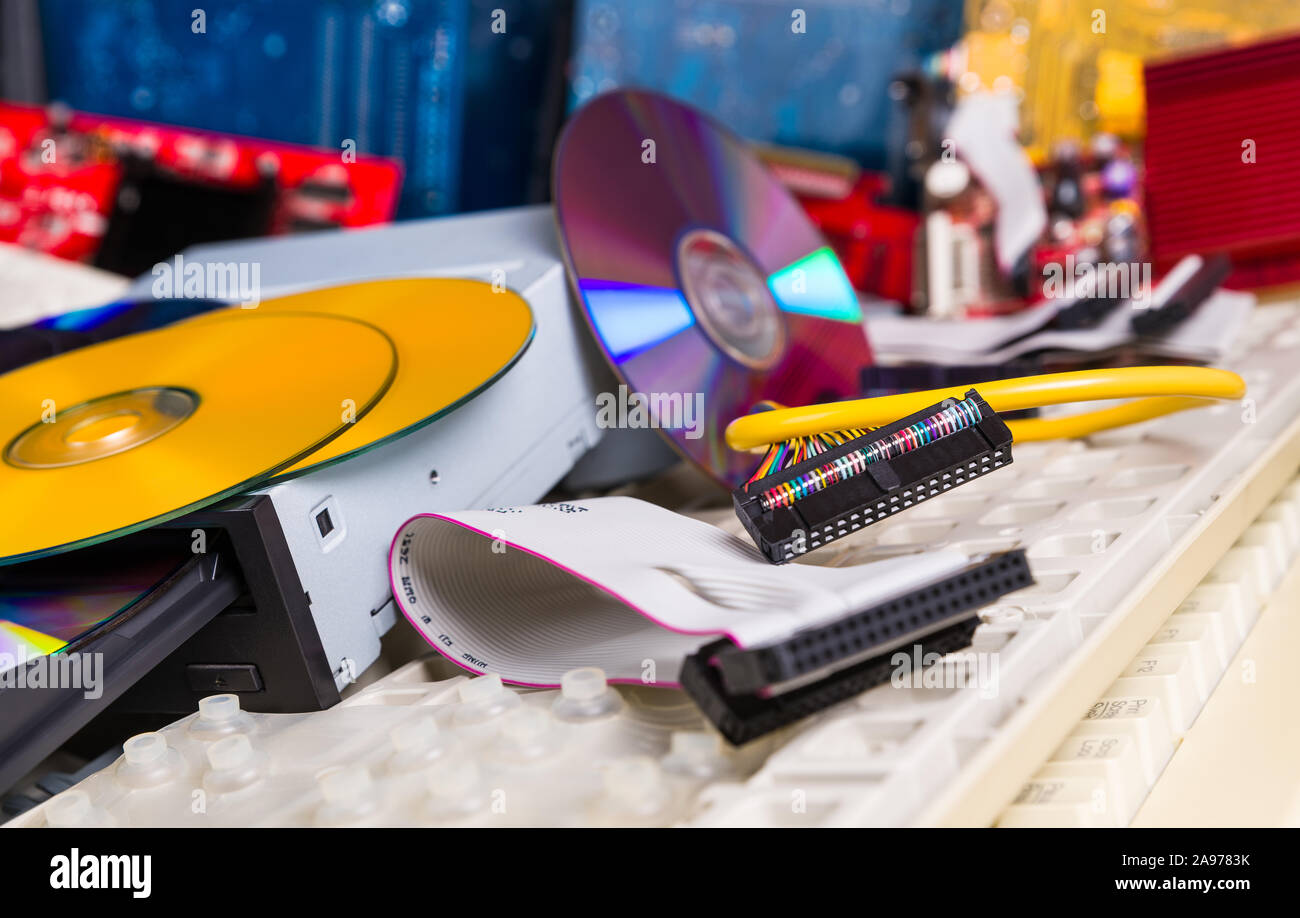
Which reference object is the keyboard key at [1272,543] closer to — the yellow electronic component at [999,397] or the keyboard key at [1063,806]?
the yellow electronic component at [999,397]

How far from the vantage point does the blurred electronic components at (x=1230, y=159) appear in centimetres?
166

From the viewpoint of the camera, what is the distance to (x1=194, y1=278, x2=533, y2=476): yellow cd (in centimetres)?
76

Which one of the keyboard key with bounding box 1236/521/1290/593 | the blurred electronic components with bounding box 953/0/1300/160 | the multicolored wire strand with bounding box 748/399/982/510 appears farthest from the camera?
the blurred electronic components with bounding box 953/0/1300/160

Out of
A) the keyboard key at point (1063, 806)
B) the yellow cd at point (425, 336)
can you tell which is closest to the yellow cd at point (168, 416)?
the yellow cd at point (425, 336)

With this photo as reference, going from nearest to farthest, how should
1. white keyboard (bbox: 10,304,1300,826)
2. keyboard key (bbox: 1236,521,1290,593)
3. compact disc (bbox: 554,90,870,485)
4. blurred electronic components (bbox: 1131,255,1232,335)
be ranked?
white keyboard (bbox: 10,304,1300,826)
keyboard key (bbox: 1236,521,1290,593)
compact disc (bbox: 554,90,870,485)
blurred electronic components (bbox: 1131,255,1232,335)

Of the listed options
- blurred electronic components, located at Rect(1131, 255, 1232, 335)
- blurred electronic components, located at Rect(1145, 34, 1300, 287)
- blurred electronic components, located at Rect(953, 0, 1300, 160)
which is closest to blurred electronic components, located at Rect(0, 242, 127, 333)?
blurred electronic components, located at Rect(1131, 255, 1232, 335)

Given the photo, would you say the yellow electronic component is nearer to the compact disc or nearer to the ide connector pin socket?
the ide connector pin socket

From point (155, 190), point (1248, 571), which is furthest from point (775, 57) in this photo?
point (1248, 571)

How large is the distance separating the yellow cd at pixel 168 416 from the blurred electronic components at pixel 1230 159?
1380 millimetres

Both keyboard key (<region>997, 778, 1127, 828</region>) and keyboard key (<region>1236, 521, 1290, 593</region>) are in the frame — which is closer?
keyboard key (<region>997, 778, 1127, 828</region>)

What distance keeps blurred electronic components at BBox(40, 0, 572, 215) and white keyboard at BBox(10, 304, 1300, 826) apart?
1.44 metres

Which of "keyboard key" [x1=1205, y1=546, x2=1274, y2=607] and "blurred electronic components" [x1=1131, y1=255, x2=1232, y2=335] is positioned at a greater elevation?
"blurred electronic components" [x1=1131, y1=255, x2=1232, y2=335]
